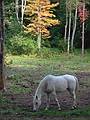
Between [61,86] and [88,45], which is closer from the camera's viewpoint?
[61,86]

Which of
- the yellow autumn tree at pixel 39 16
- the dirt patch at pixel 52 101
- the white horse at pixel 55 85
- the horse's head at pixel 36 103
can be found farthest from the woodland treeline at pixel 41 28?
the horse's head at pixel 36 103

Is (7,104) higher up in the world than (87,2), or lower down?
lower down

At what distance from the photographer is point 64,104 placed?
15.3 metres

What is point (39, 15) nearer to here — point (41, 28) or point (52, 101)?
point (41, 28)

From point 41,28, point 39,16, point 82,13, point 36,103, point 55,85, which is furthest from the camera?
point 82,13

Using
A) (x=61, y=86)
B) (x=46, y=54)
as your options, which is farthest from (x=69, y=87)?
(x=46, y=54)

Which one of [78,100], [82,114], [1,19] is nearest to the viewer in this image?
[82,114]

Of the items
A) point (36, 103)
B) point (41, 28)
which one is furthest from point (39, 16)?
point (36, 103)

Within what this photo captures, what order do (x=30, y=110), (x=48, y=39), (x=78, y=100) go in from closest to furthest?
(x=30, y=110) → (x=78, y=100) → (x=48, y=39)

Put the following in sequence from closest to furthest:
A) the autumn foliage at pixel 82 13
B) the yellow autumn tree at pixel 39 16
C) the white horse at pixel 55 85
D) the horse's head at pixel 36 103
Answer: the horse's head at pixel 36 103, the white horse at pixel 55 85, the yellow autumn tree at pixel 39 16, the autumn foliage at pixel 82 13

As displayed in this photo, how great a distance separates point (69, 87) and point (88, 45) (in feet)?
159

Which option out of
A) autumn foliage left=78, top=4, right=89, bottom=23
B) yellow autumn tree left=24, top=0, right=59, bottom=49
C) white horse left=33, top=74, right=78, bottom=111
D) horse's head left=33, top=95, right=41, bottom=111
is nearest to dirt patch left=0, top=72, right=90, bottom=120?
horse's head left=33, top=95, right=41, bottom=111

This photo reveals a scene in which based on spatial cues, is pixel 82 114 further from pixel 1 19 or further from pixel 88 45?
pixel 88 45

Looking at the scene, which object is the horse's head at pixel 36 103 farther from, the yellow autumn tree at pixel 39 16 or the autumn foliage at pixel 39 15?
the autumn foliage at pixel 39 15
